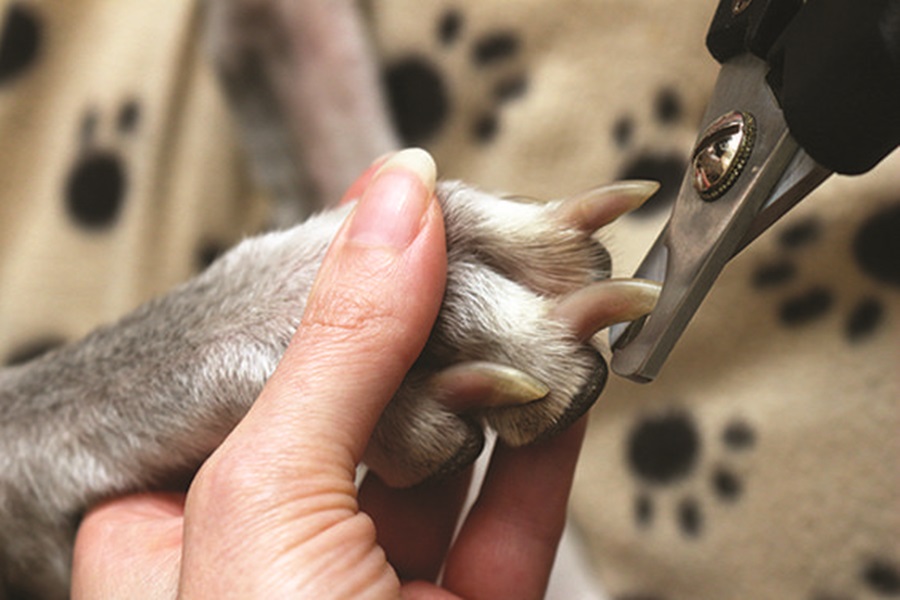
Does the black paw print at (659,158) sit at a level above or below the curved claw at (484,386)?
below

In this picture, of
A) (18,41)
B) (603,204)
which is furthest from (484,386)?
(18,41)

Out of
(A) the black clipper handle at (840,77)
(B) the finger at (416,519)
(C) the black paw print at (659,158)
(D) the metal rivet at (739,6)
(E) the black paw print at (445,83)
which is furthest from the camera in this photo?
(E) the black paw print at (445,83)

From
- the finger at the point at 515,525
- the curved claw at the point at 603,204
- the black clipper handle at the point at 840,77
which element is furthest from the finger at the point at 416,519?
the black clipper handle at the point at 840,77

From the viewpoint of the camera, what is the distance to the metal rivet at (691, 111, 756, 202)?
52cm

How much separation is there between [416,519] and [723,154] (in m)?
0.42

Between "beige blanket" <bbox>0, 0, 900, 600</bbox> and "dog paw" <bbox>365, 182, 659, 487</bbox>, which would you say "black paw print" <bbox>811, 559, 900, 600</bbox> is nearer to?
"beige blanket" <bbox>0, 0, 900, 600</bbox>

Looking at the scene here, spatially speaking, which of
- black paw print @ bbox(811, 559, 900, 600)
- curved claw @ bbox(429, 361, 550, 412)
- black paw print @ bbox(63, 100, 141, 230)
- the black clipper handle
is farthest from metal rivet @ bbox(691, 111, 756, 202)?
black paw print @ bbox(63, 100, 141, 230)

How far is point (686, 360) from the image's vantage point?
3.35 ft

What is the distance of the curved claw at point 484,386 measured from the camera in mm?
559

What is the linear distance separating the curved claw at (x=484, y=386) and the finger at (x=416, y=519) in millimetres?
142

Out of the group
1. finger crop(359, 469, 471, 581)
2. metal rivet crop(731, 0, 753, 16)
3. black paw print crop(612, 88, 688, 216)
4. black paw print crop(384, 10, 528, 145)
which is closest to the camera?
metal rivet crop(731, 0, 753, 16)

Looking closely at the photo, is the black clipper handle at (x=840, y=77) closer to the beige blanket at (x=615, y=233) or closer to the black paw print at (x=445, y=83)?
the beige blanket at (x=615, y=233)

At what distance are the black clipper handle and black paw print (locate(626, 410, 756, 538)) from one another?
1.87 feet

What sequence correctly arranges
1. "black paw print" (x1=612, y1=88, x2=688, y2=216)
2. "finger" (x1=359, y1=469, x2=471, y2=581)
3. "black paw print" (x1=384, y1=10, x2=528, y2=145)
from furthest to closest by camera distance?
"black paw print" (x1=384, y1=10, x2=528, y2=145) → "black paw print" (x1=612, y1=88, x2=688, y2=216) → "finger" (x1=359, y1=469, x2=471, y2=581)
